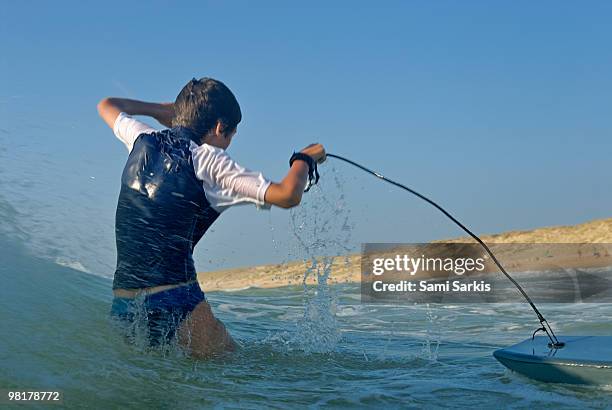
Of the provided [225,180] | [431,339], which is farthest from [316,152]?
[431,339]

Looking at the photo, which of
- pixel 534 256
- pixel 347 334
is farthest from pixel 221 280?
pixel 347 334

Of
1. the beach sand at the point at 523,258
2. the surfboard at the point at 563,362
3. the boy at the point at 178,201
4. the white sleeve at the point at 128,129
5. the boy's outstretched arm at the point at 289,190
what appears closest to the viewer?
the boy's outstretched arm at the point at 289,190

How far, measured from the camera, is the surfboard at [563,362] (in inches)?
134

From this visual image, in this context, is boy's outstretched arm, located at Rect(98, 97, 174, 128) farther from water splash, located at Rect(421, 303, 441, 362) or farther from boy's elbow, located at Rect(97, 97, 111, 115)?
water splash, located at Rect(421, 303, 441, 362)

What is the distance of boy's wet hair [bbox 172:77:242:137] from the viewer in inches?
122

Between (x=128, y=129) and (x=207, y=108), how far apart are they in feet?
1.49

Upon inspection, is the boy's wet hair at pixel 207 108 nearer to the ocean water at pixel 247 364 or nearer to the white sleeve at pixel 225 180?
the white sleeve at pixel 225 180

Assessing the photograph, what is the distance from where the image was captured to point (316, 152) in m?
2.96

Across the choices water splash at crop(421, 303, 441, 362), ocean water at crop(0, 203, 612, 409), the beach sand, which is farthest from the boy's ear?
the beach sand

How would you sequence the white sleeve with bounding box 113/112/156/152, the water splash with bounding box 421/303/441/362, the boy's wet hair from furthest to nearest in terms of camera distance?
the water splash with bounding box 421/303/441/362, the white sleeve with bounding box 113/112/156/152, the boy's wet hair

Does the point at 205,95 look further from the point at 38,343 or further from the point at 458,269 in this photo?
the point at 458,269

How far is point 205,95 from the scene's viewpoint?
3109 mm

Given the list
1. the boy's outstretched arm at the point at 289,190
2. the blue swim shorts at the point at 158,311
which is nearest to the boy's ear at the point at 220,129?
the boy's outstretched arm at the point at 289,190

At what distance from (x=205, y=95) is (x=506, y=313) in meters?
5.04
